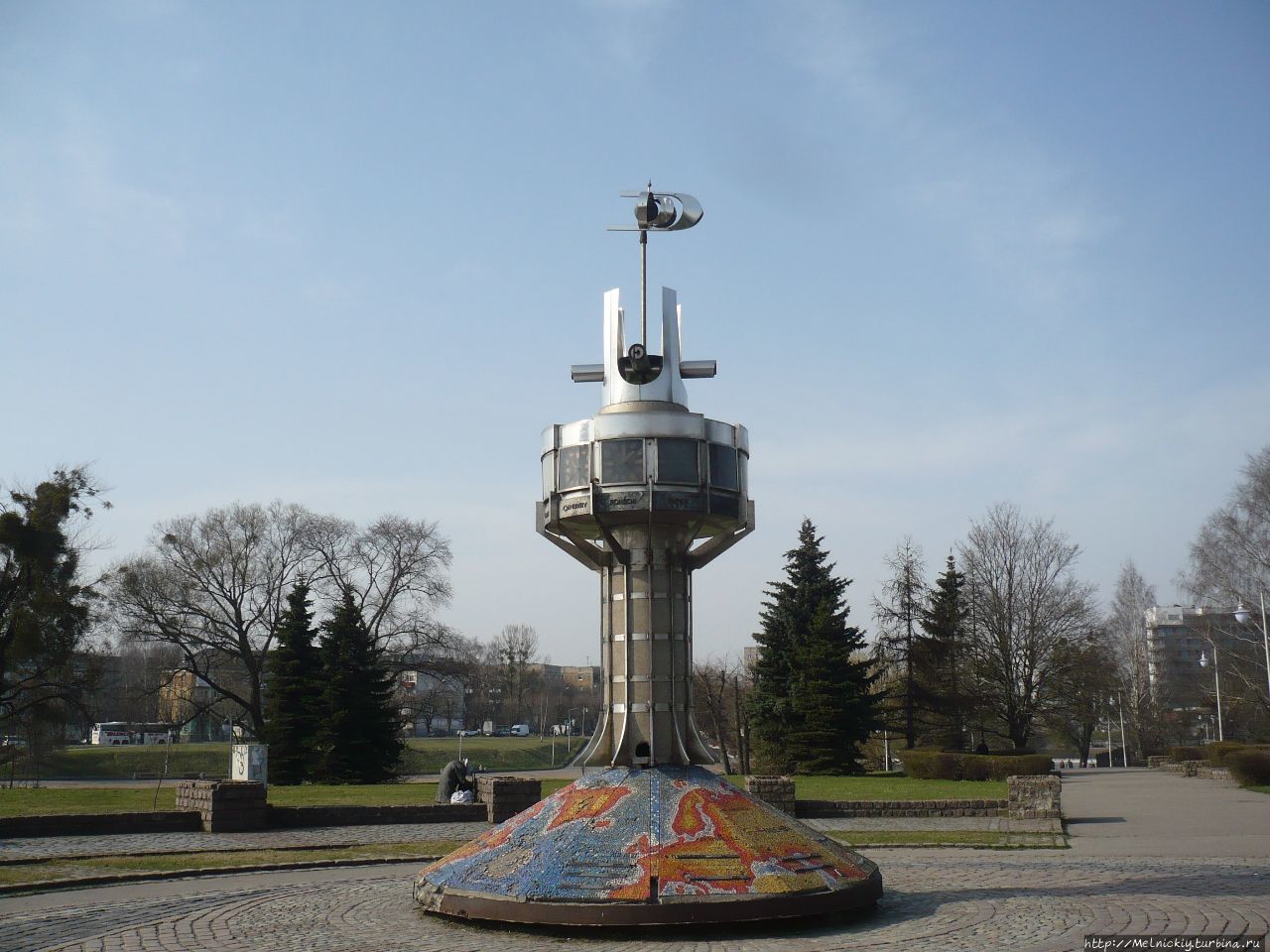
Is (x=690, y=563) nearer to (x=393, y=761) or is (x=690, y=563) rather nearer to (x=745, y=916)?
(x=745, y=916)

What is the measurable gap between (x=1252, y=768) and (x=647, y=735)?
24332 millimetres

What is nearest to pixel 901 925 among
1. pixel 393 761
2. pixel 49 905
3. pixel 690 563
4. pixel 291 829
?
pixel 690 563

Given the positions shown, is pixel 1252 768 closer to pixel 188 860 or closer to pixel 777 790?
pixel 777 790

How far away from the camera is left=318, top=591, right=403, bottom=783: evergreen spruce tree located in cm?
3397

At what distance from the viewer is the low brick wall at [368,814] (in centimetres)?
1842

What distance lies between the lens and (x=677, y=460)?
10.1 m

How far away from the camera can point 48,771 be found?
4541 cm

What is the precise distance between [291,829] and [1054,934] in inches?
525

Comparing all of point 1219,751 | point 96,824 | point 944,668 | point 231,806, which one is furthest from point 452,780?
point 944,668

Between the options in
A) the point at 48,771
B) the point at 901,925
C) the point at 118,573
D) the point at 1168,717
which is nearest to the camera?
the point at 901,925

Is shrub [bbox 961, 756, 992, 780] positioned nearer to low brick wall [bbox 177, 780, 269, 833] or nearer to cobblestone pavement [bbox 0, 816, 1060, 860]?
cobblestone pavement [bbox 0, 816, 1060, 860]

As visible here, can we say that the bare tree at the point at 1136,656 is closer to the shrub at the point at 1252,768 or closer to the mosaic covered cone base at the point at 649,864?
the shrub at the point at 1252,768

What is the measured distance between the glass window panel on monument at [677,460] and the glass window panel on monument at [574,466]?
0.65 m

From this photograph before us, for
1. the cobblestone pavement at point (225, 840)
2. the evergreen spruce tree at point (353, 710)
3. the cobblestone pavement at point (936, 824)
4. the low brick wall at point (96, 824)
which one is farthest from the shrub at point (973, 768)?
the low brick wall at point (96, 824)
